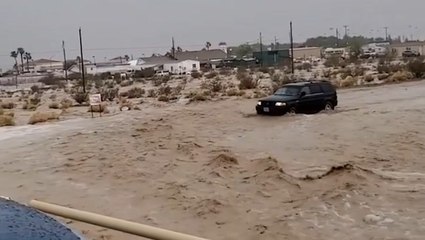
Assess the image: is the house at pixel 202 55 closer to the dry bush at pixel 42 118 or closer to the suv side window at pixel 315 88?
the dry bush at pixel 42 118

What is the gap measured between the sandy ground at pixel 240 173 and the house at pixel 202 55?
4632 inches

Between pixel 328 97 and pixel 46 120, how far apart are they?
551 inches

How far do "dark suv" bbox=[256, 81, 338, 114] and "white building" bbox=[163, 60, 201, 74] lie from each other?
89.5m

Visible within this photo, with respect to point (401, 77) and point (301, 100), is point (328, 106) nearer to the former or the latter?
point (301, 100)

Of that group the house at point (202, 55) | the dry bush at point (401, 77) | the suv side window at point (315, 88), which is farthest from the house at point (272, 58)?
the suv side window at point (315, 88)

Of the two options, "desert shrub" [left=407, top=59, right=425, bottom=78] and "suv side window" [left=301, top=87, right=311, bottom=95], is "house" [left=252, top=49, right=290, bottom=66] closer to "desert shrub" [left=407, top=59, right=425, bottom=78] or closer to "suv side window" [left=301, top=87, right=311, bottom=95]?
"desert shrub" [left=407, top=59, right=425, bottom=78]

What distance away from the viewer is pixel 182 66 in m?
122

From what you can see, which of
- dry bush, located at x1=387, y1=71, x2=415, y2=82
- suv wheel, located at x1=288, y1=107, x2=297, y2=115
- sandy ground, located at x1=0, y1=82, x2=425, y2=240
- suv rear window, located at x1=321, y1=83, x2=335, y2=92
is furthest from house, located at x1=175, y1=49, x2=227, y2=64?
sandy ground, located at x1=0, y1=82, x2=425, y2=240

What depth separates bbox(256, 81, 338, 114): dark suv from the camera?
29500 mm

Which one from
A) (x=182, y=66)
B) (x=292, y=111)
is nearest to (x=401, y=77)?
(x=292, y=111)

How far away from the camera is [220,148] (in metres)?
20.5

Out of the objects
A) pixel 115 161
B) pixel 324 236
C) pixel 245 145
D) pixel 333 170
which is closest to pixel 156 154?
pixel 115 161

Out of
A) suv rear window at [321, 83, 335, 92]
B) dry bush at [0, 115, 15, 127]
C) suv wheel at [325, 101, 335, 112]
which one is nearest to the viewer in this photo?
suv wheel at [325, 101, 335, 112]

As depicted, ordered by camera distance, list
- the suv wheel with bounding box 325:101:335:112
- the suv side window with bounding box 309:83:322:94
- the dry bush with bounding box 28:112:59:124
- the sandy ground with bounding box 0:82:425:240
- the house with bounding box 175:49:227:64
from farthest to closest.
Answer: the house with bounding box 175:49:227:64 → the dry bush with bounding box 28:112:59:124 → the suv wheel with bounding box 325:101:335:112 → the suv side window with bounding box 309:83:322:94 → the sandy ground with bounding box 0:82:425:240
